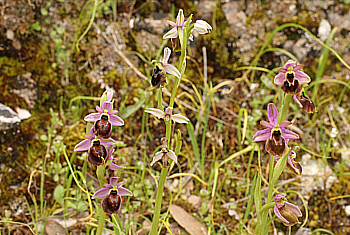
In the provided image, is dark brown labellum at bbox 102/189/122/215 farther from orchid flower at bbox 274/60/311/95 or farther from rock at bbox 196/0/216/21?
rock at bbox 196/0/216/21

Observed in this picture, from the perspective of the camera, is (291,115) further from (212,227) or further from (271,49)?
(212,227)

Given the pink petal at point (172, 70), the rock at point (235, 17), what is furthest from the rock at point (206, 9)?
the pink petal at point (172, 70)

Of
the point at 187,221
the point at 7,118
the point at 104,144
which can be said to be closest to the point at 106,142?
the point at 104,144

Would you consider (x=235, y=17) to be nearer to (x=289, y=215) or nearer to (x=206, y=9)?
(x=206, y=9)

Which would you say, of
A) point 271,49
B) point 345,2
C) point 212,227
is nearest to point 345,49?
point 345,2

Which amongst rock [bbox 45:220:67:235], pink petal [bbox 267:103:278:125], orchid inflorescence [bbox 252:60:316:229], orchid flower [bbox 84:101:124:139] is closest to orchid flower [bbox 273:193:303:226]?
orchid inflorescence [bbox 252:60:316:229]

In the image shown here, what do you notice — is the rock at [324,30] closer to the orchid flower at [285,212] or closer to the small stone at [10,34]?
the orchid flower at [285,212]
